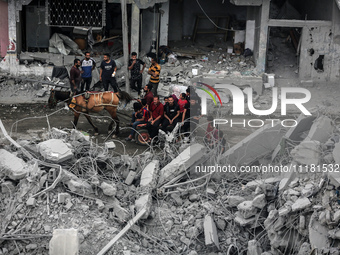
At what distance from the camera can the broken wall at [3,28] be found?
20.6 meters

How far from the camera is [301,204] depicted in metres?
9.68

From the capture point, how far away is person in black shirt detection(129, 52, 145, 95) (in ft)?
62.6

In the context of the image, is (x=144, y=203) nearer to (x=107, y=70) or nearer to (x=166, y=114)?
(x=166, y=114)

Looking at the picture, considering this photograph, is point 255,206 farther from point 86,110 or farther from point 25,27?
point 25,27

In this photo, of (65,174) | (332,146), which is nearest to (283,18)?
(332,146)

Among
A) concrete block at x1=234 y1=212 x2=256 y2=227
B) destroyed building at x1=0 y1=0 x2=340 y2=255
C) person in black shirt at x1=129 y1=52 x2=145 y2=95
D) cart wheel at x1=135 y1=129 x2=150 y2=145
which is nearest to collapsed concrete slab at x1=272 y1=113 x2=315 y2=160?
destroyed building at x1=0 y1=0 x2=340 y2=255

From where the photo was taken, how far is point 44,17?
21.7 m

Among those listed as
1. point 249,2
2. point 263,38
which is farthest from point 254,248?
point 249,2

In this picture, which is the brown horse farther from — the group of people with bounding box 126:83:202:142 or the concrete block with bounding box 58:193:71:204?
the concrete block with bounding box 58:193:71:204

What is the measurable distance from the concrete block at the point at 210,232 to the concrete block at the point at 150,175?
1452 millimetres

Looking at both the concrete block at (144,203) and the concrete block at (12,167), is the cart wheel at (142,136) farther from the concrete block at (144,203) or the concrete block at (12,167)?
the concrete block at (12,167)

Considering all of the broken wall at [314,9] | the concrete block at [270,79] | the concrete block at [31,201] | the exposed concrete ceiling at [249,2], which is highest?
the exposed concrete ceiling at [249,2]

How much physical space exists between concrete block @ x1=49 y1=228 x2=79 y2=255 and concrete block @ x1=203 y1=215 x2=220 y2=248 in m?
2.24

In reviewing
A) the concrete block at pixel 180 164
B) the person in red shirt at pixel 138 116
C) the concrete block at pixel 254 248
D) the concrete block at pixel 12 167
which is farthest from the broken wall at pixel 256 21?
the concrete block at pixel 254 248
